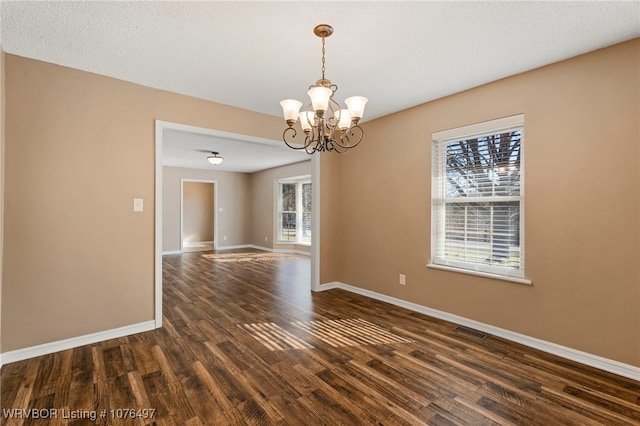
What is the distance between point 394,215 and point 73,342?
3532mm

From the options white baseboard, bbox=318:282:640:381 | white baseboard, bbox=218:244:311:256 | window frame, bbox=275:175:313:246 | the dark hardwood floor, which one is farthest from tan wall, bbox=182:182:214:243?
white baseboard, bbox=318:282:640:381

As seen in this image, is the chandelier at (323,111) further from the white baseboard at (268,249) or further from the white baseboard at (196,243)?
the white baseboard at (196,243)

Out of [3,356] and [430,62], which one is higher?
[430,62]

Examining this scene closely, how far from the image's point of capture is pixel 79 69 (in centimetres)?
269

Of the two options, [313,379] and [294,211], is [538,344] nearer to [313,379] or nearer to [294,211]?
[313,379]

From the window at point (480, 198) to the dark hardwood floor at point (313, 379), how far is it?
2.49 ft

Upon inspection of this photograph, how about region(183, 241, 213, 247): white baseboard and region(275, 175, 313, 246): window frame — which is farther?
region(183, 241, 213, 247): white baseboard

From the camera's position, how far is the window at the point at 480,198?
2.86m

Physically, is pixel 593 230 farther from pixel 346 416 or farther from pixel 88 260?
pixel 88 260

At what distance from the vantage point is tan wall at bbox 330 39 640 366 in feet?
7.31

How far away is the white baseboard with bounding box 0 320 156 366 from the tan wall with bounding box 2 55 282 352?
5cm

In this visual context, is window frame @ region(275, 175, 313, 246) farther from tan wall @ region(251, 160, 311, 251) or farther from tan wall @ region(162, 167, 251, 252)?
tan wall @ region(162, 167, 251, 252)

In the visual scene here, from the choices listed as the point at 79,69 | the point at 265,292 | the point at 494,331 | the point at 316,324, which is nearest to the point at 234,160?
the point at 265,292

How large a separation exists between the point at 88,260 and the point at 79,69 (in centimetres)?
172
